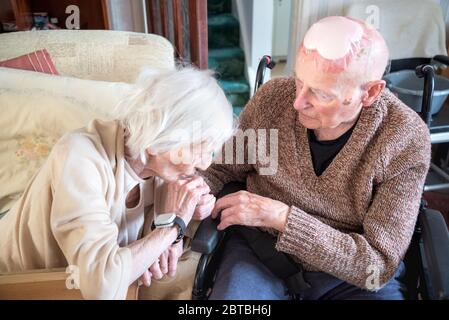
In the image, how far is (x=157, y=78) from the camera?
0.96 m

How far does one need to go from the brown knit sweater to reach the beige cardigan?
0.46 meters

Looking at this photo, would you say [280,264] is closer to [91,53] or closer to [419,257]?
[419,257]

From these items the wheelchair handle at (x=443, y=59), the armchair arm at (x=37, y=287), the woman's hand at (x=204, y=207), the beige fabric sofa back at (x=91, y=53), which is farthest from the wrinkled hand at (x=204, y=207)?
the wheelchair handle at (x=443, y=59)

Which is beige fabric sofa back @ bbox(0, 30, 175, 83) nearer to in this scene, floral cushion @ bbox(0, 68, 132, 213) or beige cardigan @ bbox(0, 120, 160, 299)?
floral cushion @ bbox(0, 68, 132, 213)

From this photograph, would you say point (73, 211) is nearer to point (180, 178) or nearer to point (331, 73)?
point (180, 178)

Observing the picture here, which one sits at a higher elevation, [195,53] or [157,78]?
[157,78]

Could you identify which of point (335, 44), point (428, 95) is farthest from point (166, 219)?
point (428, 95)

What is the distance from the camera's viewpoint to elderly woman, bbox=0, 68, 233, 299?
807 mm

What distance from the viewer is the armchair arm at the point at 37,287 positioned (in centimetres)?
84

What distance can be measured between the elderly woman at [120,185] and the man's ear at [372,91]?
1.21 feet

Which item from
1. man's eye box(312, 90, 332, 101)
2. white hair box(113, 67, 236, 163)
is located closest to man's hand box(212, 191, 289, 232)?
white hair box(113, 67, 236, 163)

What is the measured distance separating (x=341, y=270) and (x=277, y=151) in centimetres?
40

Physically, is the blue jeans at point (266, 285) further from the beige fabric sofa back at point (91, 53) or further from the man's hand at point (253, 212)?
the beige fabric sofa back at point (91, 53)

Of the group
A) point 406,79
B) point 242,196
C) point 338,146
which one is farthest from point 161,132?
point 406,79
